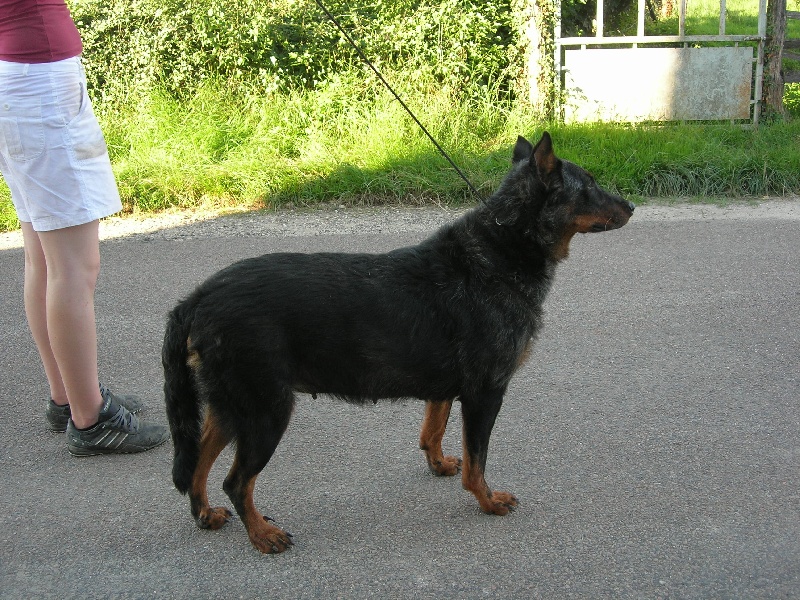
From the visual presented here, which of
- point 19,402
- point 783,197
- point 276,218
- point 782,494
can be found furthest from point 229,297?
point 783,197

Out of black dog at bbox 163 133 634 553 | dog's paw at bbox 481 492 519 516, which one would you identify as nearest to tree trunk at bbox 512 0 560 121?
black dog at bbox 163 133 634 553

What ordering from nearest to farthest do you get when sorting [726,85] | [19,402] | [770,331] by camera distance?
[19,402], [770,331], [726,85]

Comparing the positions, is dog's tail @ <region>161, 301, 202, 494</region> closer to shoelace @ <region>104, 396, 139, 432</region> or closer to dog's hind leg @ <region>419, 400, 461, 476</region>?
shoelace @ <region>104, 396, 139, 432</region>

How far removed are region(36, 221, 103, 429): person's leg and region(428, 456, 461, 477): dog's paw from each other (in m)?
1.61

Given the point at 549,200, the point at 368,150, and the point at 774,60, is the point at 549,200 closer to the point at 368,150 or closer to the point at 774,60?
the point at 368,150

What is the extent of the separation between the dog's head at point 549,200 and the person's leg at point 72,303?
1.82 meters

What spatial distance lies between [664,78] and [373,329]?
296 inches

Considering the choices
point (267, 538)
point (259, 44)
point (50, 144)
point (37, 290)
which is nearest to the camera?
point (267, 538)

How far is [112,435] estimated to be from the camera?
153 inches

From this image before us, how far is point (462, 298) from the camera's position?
132 inches

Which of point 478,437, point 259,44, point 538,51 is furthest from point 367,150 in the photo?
point 478,437

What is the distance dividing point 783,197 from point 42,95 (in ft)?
21.5

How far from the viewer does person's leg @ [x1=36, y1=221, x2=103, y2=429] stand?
3.61 metres

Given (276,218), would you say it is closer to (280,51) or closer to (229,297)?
(280,51)
